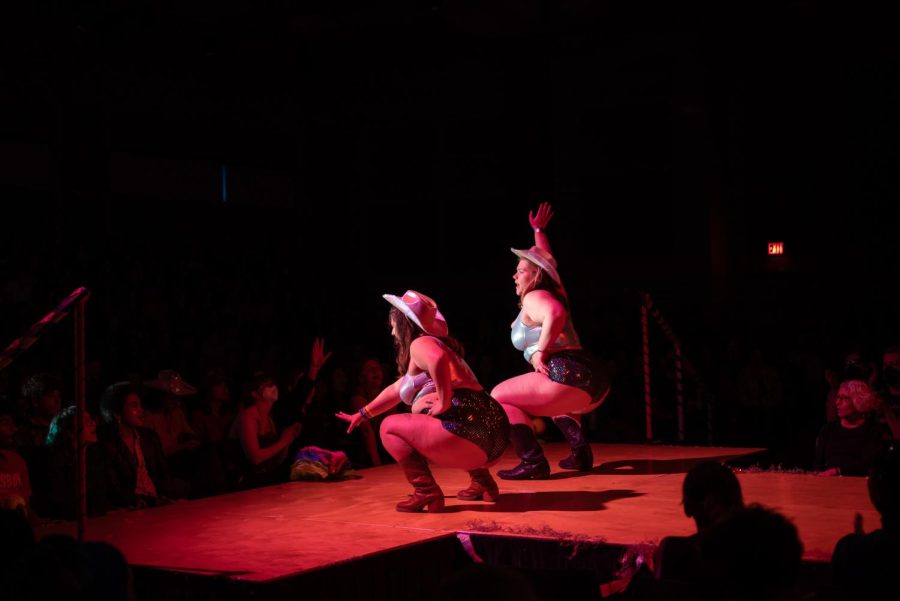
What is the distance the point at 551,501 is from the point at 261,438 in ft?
7.20

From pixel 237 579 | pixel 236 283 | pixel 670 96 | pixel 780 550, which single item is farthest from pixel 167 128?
pixel 780 550

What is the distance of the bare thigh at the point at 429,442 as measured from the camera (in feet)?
18.3

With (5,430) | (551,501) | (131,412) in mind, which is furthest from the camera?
(131,412)

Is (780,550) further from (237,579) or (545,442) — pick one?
(545,442)

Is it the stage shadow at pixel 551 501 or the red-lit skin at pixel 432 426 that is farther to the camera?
the stage shadow at pixel 551 501

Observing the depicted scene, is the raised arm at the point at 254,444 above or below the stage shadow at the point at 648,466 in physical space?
above

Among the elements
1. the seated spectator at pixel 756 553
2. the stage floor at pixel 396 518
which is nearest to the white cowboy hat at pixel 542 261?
the stage floor at pixel 396 518

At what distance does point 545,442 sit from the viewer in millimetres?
9188

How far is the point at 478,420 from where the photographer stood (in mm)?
5605

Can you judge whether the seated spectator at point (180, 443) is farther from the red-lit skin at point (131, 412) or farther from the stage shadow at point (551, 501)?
the stage shadow at point (551, 501)

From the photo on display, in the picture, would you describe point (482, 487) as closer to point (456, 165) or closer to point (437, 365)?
point (437, 365)

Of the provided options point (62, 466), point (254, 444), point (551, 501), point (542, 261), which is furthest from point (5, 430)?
point (542, 261)

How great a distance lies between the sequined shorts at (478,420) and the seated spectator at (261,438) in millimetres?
1910

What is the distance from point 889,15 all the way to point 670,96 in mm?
2969
